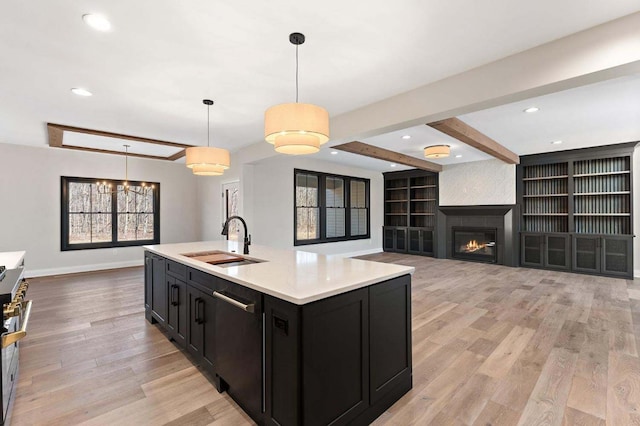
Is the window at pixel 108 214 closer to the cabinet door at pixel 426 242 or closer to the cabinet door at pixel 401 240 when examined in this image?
the cabinet door at pixel 401 240

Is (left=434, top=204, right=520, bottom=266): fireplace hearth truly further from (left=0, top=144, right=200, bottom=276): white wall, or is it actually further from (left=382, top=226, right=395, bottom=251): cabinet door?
(left=0, top=144, right=200, bottom=276): white wall

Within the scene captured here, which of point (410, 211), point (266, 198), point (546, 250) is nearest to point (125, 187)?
point (266, 198)

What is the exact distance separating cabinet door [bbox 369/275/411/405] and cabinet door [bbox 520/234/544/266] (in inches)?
247

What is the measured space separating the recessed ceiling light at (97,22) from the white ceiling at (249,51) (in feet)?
0.15

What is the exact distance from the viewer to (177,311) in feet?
9.07

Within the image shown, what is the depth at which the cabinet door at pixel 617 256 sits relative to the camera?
18.6ft

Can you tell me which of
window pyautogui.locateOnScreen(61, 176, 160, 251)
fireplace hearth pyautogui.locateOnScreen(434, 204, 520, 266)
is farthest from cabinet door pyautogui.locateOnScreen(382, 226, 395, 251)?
window pyautogui.locateOnScreen(61, 176, 160, 251)

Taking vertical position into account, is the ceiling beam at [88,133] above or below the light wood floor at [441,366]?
above

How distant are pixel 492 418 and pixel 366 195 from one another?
7.50 metres

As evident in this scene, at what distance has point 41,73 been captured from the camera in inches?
114

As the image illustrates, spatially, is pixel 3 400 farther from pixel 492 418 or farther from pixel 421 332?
pixel 421 332

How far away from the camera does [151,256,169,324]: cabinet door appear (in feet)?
9.97

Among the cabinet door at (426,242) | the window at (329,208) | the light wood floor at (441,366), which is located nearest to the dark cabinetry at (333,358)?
the light wood floor at (441,366)

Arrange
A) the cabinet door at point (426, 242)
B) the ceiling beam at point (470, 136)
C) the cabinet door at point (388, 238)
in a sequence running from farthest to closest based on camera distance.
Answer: the cabinet door at point (388, 238) → the cabinet door at point (426, 242) → the ceiling beam at point (470, 136)
